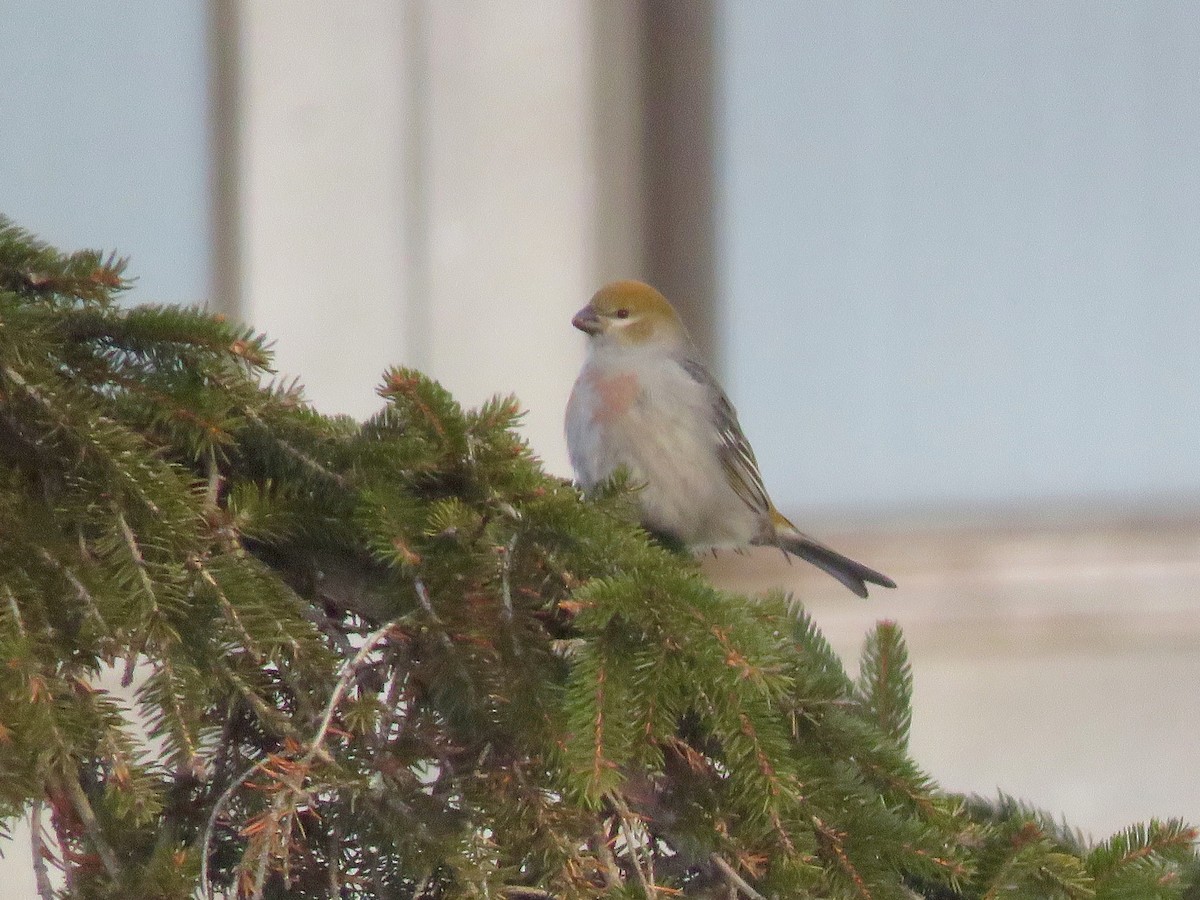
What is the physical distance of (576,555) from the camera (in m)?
0.63

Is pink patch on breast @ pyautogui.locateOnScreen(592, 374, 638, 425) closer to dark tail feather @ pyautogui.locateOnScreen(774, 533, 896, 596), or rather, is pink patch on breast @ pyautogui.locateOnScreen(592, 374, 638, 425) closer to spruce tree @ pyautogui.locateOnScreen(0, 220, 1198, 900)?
dark tail feather @ pyautogui.locateOnScreen(774, 533, 896, 596)

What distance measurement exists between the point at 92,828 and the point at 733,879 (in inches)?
12.5

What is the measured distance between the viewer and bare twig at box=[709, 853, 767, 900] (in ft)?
1.89

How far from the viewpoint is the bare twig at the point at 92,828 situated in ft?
1.77

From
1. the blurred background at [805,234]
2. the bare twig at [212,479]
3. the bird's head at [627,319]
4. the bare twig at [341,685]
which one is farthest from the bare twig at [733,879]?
the blurred background at [805,234]

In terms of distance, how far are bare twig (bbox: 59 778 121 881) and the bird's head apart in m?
0.74

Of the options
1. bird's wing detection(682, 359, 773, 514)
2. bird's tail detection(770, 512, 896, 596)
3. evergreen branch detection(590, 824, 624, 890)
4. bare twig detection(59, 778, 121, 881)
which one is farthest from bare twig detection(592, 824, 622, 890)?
bird's tail detection(770, 512, 896, 596)

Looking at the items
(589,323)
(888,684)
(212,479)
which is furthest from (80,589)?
(589,323)

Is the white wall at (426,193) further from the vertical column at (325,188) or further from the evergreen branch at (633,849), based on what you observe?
the evergreen branch at (633,849)

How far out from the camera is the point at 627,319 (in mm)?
1210

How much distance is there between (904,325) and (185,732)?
1780 millimetres

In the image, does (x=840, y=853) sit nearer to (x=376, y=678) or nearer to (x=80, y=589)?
(x=376, y=678)

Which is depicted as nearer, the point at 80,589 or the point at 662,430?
the point at 80,589

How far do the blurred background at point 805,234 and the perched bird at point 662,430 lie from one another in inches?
34.2
